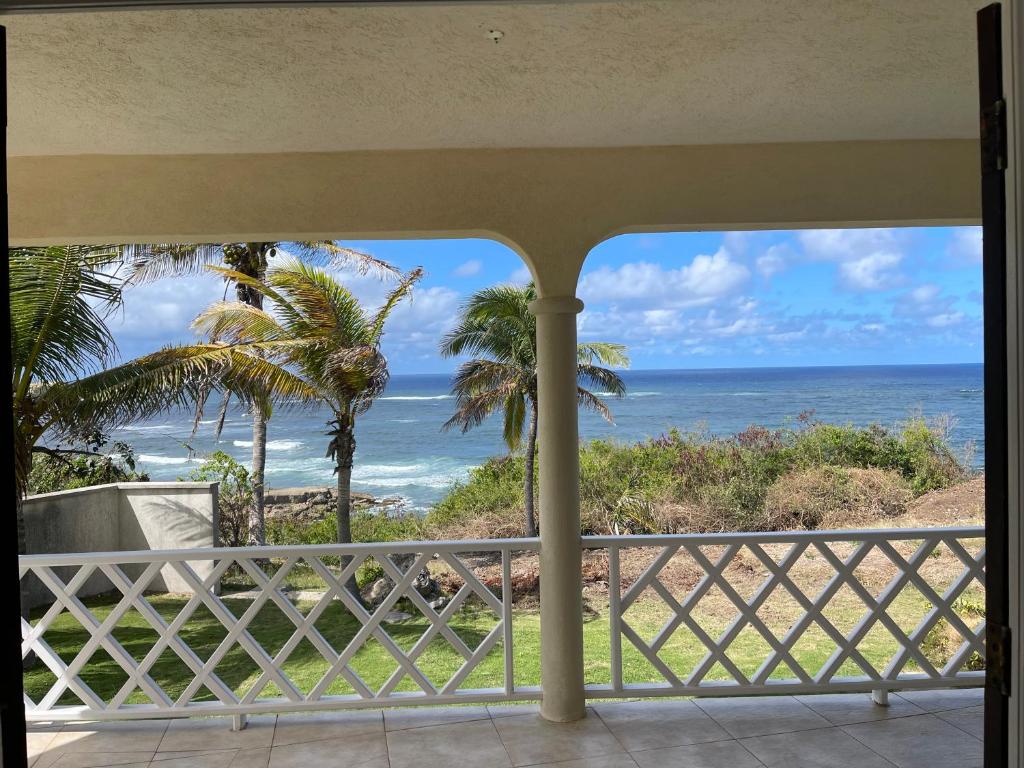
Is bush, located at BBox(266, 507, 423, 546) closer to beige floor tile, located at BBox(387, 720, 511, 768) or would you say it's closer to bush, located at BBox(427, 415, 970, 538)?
bush, located at BBox(427, 415, 970, 538)

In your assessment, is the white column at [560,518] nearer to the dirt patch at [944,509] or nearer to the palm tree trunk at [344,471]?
the palm tree trunk at [344,471]

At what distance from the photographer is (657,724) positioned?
3809mm

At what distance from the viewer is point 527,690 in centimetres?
403

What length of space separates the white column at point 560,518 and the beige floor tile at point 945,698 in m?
1.71

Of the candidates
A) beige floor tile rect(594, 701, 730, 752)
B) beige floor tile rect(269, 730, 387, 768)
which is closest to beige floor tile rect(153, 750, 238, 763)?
beige floor tile rect(269, 730, 387, 768)

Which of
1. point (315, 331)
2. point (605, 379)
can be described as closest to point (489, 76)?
point (315, 331)

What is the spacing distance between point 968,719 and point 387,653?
263 inches

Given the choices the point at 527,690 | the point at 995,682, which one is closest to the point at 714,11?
the point at 995,682

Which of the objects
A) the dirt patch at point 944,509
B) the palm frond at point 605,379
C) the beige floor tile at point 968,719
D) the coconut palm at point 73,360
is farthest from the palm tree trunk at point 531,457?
the beige floor tile at point 968,719

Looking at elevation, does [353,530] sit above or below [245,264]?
below

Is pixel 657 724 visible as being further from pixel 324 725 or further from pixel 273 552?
pixel 273 552

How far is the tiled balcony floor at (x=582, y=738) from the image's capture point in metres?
3.44

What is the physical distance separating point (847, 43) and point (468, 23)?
1.27 meters

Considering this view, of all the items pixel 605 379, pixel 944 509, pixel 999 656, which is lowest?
pixel 944 509
